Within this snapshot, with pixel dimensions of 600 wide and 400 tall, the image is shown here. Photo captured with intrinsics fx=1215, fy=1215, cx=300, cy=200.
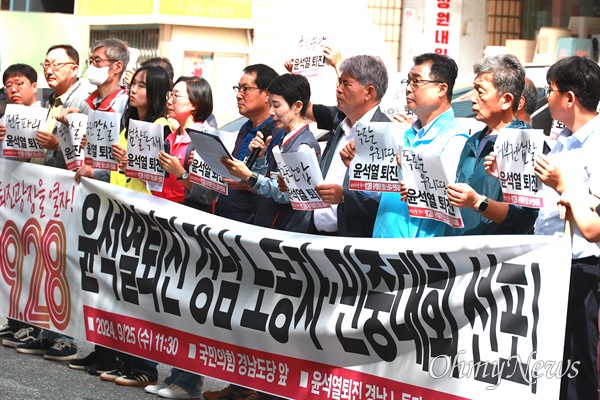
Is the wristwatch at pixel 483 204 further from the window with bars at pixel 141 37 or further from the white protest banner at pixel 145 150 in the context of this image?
the window with bars at pixel 141 37

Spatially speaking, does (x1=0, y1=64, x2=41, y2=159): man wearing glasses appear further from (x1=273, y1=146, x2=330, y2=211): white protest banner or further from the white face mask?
(x1=273, y1=146, x2=330, y2=211): white protest banner

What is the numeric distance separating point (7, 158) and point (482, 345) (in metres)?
4.61

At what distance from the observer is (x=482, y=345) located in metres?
5.38

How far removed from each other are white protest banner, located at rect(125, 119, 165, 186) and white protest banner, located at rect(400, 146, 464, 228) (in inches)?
79.6

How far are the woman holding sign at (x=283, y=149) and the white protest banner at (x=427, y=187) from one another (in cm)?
109

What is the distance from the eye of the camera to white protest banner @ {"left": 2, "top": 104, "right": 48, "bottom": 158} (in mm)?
8578

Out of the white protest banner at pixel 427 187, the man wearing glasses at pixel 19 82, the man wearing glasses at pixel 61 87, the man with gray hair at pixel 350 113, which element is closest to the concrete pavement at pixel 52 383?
the man wearing glasses at pixel 61 87

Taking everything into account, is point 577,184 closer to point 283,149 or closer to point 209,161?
point 283,149

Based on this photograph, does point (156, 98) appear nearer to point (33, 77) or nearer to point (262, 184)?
point (262, 184)

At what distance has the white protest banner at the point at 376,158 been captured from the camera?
235 inches

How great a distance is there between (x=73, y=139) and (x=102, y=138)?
524 millimetres

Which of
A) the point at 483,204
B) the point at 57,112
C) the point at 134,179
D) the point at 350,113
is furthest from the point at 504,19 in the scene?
the point at 483,204

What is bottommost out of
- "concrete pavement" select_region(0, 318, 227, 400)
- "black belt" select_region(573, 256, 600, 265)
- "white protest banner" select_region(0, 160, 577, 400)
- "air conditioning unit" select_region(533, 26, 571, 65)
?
"concrete pavement" select_region(0, 318, 227, 400)

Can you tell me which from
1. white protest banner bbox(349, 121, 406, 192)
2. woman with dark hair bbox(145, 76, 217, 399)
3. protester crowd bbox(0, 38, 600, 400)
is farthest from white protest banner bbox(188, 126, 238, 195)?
white protest banner bbox(349, 121, 406, 192)
